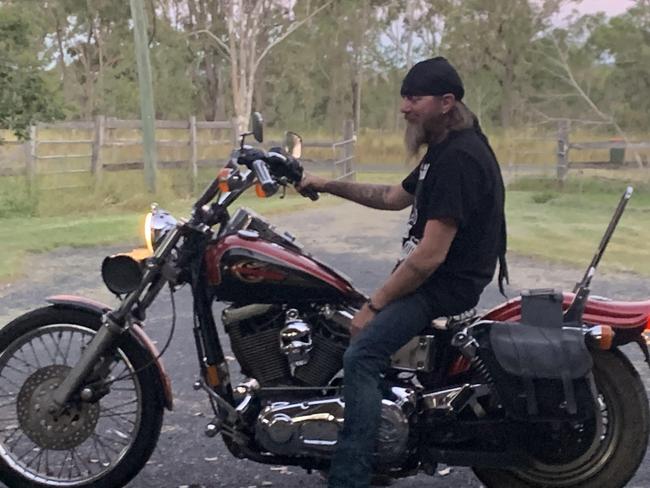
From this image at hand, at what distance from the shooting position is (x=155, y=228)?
3.68 metres

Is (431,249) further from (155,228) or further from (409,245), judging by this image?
(155,228)

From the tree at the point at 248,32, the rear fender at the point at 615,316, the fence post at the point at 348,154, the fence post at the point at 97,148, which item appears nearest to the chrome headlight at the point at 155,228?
the rear fender at the point at 615,316

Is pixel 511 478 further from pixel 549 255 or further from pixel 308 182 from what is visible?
pixel 549 255

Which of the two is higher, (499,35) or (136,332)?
(499,35)

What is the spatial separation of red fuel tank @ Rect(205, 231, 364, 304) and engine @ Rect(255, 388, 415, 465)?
41cm

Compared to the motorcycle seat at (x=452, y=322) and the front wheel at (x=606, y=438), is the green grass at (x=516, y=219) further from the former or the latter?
the front wheel at (x=606, y=438)

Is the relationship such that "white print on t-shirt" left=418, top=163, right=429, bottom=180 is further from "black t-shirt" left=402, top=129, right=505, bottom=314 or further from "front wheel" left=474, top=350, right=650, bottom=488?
"front wheel" left=474, top=350, right=650, bottom=488

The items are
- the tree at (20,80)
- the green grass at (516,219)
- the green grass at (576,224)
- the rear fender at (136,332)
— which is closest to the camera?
the rear fender at (136,332)

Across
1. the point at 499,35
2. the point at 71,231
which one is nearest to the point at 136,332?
the point at 71,231

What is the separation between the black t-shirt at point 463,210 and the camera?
334cm

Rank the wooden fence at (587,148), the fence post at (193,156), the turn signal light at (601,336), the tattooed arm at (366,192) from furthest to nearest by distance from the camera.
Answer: the wooden fence at (587,148), the fence post at (193,156), the tattooed arm at (366,192), the turn signal light at (601,336)

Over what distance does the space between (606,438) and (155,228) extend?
194cm

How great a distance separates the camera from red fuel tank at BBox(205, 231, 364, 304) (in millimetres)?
3514

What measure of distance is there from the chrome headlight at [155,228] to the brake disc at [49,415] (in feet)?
2.07
